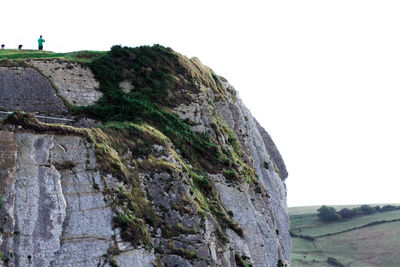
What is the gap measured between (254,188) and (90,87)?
14.2 meters

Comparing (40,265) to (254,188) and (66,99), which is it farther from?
(254,188)

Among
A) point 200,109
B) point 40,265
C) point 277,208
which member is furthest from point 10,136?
point 277,208

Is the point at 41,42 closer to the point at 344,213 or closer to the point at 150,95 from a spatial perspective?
the point at 150,95

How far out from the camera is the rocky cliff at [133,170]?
25516mm

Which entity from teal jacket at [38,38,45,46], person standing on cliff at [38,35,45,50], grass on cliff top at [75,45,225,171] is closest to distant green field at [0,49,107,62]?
grass on cliff top at [75,45,225,171]

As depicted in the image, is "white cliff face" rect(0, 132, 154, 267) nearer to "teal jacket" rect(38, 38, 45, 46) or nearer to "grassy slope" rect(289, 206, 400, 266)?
"teal jacket" rect(38, 38, 45, 46)

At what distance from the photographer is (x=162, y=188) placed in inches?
1232

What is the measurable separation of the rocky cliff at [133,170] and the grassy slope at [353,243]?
4130 centimetres

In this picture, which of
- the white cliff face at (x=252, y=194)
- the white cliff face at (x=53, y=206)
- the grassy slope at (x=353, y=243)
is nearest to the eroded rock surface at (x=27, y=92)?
the white cliff face at (x=53, y=206)

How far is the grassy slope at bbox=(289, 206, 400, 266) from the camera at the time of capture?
81438 millimetres

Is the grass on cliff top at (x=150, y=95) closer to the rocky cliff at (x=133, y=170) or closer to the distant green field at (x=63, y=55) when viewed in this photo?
the rocky cliff at (x=133, y=170)

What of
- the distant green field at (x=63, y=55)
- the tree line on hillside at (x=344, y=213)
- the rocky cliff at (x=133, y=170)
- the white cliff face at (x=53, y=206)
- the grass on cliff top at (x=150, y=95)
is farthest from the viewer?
the tree line on hillside at (x=344, y=213)

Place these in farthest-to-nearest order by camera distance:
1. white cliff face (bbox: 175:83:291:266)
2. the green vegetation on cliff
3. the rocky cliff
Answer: white cliff face (bbox: 175:83:291:266)
the green vegetation on cliff
the rocky cliff

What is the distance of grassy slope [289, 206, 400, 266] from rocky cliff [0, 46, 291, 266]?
4130 cm
